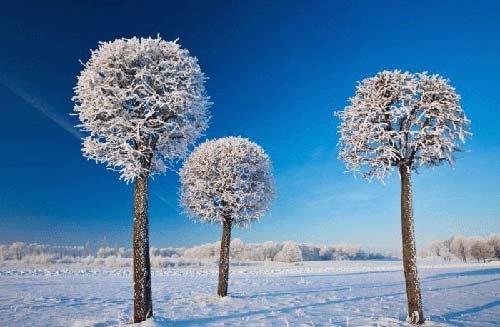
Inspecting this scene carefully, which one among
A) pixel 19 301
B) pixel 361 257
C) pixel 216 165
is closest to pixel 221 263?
pixel 216 165

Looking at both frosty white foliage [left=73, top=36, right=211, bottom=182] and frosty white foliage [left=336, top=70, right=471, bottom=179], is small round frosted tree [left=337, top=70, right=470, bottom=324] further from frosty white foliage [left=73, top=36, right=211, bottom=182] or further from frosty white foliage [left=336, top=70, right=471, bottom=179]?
frosty white foliage [left=73, top=36, right=211, bottom=182]

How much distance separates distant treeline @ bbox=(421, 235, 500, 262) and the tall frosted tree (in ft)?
464

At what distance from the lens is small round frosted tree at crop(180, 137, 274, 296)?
23.8 meters

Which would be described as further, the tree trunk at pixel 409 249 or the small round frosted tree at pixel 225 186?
the small round frosted tree at pixel 225 186

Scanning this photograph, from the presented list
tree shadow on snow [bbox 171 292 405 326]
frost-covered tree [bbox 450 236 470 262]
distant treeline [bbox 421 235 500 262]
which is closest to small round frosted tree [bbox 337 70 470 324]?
tree shadow on snow [bbox 171 292 405 326]

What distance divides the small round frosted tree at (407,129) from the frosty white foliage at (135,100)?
26.0 feet

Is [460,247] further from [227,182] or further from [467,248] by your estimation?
[227,182]

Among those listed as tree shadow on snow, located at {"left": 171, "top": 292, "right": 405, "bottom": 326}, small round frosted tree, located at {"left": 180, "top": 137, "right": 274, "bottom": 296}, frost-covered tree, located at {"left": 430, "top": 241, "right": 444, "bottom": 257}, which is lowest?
frost-covered tree, located at {"left": 430, "top": 241, "right": 444, "bottom": 257}

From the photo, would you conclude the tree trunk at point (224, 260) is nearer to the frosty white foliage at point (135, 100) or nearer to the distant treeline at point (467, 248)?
the frosty white foliage at point (135, 100)

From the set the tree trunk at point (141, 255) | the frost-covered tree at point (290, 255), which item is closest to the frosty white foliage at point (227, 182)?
the tree trunk at point (141, 255)

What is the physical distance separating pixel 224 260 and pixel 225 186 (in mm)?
4985

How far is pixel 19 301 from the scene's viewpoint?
20.6 metres

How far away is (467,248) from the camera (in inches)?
5733

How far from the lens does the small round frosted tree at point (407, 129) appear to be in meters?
15.3
